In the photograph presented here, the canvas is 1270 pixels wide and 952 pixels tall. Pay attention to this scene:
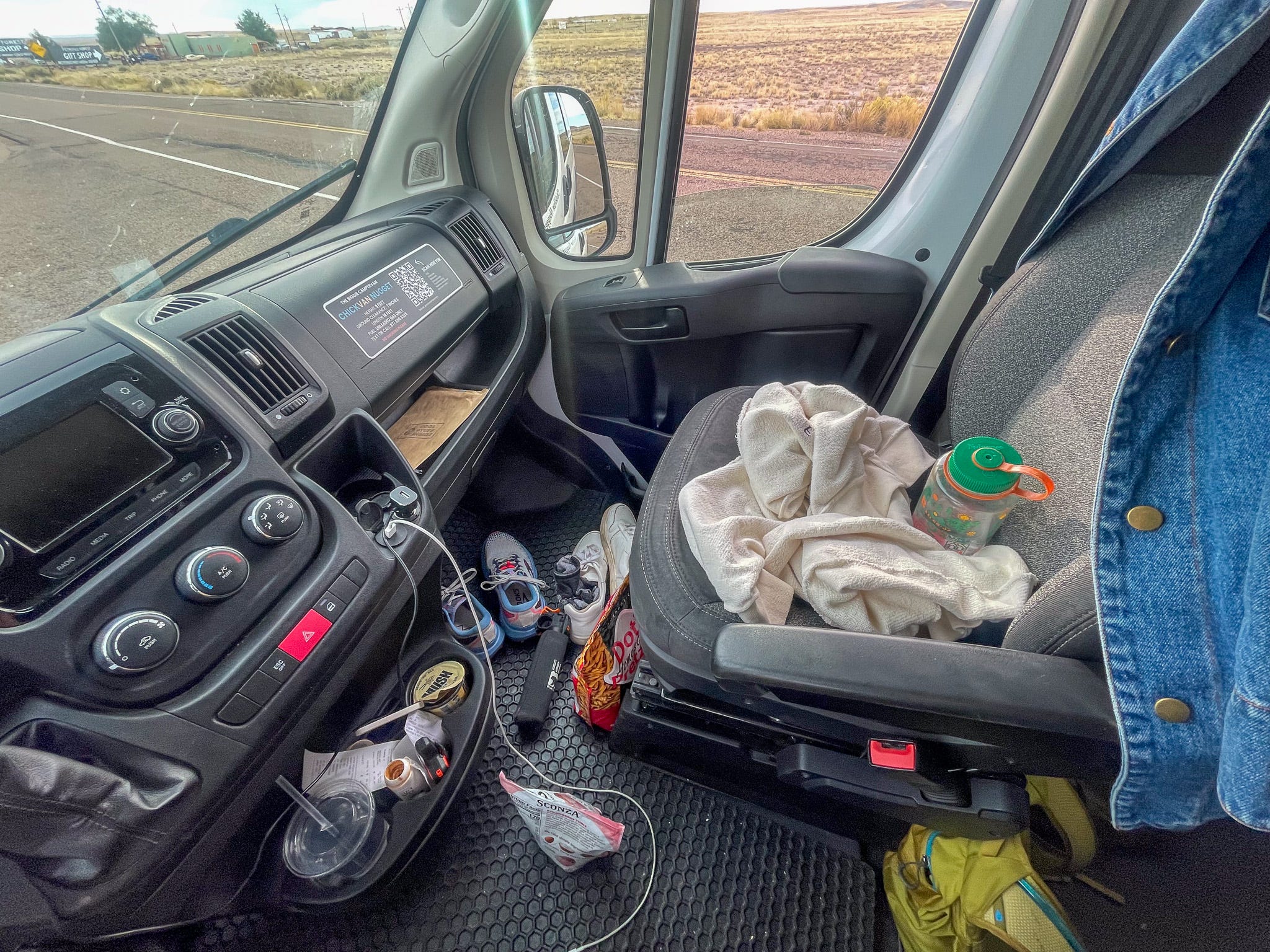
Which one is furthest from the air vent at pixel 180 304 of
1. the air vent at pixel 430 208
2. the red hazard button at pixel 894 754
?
the red hazard button at pixel 894 754

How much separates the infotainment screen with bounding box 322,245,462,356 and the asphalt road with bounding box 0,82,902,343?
28 cm

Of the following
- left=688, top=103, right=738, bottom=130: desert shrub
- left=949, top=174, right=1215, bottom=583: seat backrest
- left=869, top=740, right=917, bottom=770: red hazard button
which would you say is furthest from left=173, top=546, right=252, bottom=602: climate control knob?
left=688, top=103, right=738, bottom=130: desert shrub

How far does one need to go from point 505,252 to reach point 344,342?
0.64 metres

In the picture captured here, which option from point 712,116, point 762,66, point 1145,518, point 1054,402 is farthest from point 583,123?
point 1145,518

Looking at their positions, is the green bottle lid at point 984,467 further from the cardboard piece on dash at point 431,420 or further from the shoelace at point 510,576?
the shoelace at point 510,576

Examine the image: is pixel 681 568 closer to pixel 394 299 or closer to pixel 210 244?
pixel 394 299

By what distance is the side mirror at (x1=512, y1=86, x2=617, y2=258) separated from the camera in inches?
61.9

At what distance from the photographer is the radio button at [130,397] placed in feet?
2.29

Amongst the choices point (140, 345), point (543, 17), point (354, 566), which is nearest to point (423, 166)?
point (543, 17)

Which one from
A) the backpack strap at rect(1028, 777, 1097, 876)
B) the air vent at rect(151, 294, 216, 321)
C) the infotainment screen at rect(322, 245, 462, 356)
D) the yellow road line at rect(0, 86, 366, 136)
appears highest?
the yellow road line at rect(0, 86, 366, 136)

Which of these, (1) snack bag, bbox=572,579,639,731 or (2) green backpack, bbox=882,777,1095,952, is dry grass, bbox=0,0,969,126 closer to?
(1) snack bag, bbox=572,579,639,731

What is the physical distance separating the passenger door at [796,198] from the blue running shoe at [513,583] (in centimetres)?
49

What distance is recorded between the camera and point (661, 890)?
1054 mm

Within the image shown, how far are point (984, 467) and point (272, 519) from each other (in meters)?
0.99
